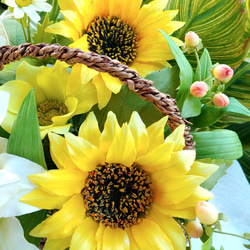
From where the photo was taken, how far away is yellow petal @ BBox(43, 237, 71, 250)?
0.38 metres

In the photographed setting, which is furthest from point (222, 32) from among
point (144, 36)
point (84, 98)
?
point (84, 98)

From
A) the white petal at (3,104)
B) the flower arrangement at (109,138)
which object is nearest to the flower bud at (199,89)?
the flower arrangement at (109,138)

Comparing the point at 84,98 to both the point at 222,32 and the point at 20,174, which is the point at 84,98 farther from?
the point at 222,32

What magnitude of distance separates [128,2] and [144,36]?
0.05 m

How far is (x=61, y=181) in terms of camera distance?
35 centimetres

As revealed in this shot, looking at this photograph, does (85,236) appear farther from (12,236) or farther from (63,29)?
(63,29)

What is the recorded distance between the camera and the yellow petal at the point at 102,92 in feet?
1.36

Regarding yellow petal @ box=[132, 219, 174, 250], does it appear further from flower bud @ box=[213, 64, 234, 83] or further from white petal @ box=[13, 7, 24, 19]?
white petal @ box=[13, 7, 24, 19]

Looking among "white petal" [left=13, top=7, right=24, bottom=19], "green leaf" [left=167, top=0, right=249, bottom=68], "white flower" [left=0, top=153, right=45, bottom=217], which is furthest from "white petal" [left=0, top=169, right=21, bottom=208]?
"green leaf" [left=167, top=0, right=249, bottom=68]

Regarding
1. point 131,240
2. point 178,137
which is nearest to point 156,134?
point 178,137

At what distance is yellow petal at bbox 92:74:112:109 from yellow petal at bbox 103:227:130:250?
0.14 metres

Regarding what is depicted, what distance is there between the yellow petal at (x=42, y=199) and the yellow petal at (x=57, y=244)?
0.14 ft

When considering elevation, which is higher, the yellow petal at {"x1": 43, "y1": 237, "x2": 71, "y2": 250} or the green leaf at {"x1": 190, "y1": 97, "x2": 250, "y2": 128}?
the green leaf at {"x1": 190, "y1": 97, "x2": 250, "y2": 128}

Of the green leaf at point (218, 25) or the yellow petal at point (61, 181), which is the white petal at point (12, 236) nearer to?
the yellow petal at point (61, 181)
